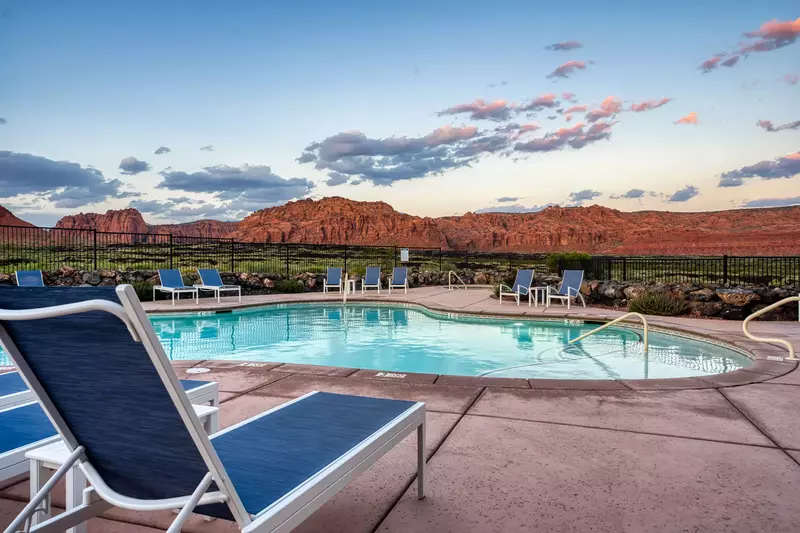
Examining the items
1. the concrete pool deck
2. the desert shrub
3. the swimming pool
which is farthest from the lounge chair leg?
the desert shrub

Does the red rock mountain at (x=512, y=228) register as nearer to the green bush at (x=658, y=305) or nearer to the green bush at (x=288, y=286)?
the green bush at (x=288, y=286)

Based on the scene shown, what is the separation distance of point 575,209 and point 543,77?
7627 centimetres

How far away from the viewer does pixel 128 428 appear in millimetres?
1227

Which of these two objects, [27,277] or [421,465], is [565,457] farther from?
[27,277]

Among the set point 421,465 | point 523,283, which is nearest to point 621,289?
point 523,283

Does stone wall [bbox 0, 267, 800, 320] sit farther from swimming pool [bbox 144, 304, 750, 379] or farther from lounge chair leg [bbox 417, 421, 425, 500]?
lounge chair leg [bbox 417, 421, 425, 500]

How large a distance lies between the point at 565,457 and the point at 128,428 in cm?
221

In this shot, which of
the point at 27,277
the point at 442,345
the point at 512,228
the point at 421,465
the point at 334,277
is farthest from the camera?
the point at 512,228

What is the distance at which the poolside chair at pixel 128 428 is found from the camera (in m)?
1.07

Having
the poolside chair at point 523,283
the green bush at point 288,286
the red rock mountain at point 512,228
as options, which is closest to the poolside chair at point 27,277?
the green bush at point 288,286

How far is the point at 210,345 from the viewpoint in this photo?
7996 millimetres

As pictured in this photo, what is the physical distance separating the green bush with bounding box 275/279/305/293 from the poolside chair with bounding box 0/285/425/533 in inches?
535

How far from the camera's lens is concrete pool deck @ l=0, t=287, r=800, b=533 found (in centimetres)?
200

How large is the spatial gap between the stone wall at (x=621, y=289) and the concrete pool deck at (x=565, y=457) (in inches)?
213
